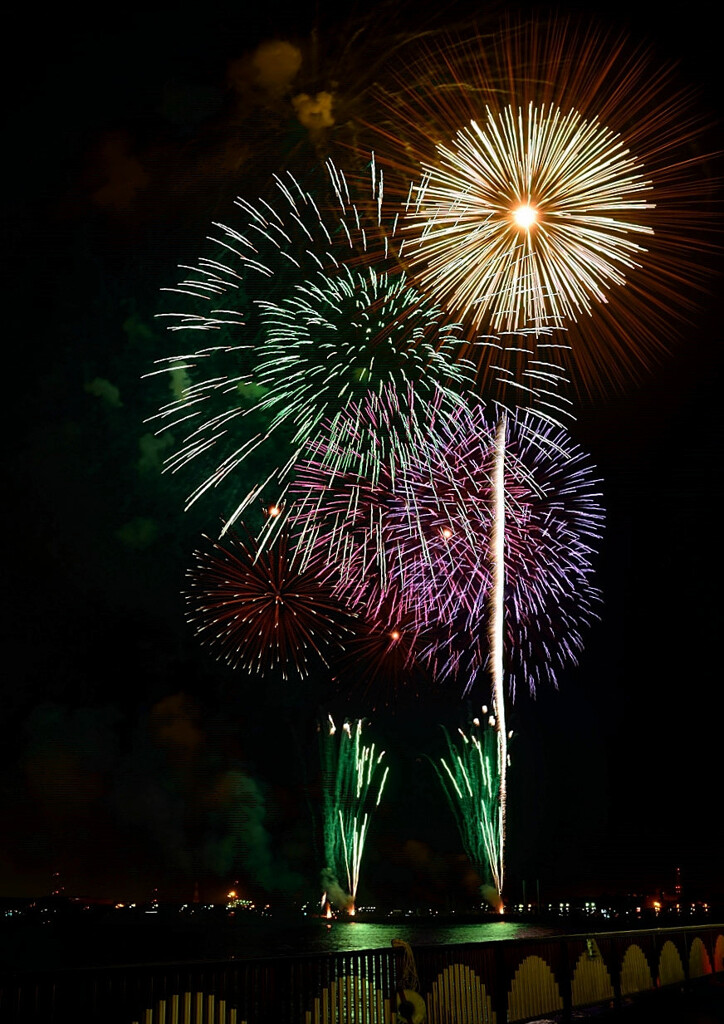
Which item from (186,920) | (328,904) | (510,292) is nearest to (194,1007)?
(510,292)

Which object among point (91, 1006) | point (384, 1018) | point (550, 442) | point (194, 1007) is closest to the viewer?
point (91, 1006)

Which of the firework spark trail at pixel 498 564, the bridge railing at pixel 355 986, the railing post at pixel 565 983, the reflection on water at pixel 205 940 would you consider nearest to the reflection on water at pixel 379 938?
the reflection on water at pixel 205 940

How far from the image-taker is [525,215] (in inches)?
694

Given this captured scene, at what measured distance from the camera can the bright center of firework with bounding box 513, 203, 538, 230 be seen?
1752 centimetres

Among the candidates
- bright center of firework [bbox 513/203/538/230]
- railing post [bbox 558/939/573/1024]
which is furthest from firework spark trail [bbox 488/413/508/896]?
railing post [bbox 558/939/573/1024]

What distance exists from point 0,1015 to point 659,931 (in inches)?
450

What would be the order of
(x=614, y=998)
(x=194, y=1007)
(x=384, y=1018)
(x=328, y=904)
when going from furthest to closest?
(x=328, y=904)
(x=614, y=998)
(x=384, y=1018)
(x=194, y=1007)

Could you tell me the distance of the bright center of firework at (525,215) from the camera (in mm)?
17516

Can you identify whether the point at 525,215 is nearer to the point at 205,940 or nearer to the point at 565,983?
the point at 565,983

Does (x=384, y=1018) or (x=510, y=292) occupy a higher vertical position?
(x=510, y=292)

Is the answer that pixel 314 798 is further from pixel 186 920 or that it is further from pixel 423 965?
pixel 423 965

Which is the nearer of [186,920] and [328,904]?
[328,904]

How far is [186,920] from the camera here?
606 ft

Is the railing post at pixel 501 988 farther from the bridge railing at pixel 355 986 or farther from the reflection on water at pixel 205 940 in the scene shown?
the reflection on water at pixel 205 940
